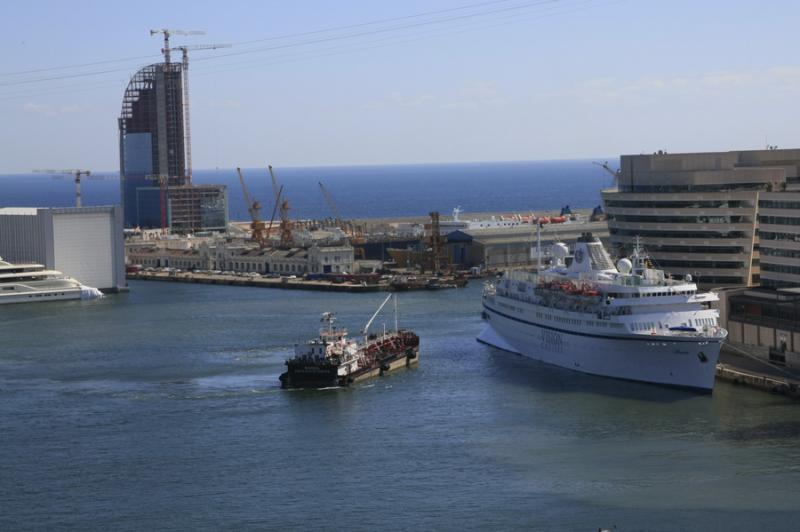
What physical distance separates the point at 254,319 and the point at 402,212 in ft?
265

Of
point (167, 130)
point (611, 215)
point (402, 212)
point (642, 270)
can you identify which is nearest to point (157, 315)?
point (611, 215)

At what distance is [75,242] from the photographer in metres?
58.2

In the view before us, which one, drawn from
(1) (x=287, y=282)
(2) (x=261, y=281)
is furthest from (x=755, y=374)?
(2) (x=261, y=281)

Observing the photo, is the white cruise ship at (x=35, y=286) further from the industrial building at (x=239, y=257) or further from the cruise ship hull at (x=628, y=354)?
the cruise ship hull at (x=628, y=354)

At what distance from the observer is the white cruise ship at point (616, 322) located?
32125mm

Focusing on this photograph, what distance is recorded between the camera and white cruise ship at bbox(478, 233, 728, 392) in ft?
105

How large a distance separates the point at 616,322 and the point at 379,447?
8.82 m

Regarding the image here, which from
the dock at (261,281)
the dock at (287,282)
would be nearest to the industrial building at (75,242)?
the dock at (261,281)

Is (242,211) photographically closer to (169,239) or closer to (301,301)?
(169,239)

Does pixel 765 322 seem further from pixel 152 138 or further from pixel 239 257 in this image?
pixel 152 138

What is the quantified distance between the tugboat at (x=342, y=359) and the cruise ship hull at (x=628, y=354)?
10.8 feet

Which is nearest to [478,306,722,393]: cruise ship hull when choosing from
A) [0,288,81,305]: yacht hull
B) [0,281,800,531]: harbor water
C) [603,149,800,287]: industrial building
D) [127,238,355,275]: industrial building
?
[0,281,800,531]: harbor water

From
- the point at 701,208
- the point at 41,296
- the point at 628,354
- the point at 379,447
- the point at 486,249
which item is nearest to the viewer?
the point at 379,447

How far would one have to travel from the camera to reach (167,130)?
92.4 meters
